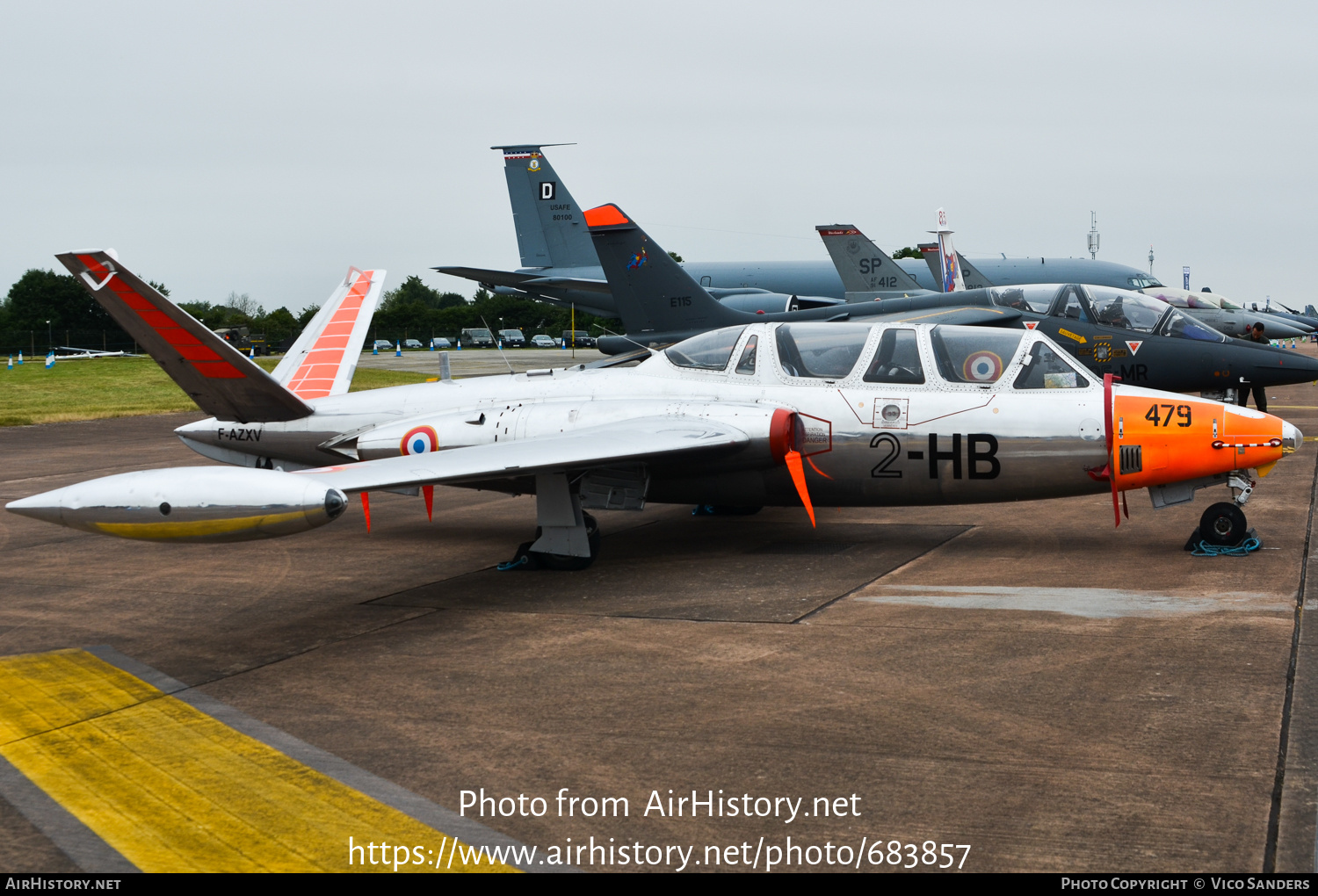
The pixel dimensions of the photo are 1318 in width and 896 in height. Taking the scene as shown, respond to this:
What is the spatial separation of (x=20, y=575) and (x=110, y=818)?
6505mm

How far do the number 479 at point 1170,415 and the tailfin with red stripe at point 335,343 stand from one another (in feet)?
26.4

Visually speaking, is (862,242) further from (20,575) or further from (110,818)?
(110,818)

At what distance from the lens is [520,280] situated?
42.8 metres

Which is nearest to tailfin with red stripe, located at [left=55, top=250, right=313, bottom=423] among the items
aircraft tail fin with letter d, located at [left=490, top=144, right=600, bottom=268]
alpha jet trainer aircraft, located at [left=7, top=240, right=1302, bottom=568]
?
alpha jet trainer aircraft, located at [left=7, top=240, right=1302, bottom=568]

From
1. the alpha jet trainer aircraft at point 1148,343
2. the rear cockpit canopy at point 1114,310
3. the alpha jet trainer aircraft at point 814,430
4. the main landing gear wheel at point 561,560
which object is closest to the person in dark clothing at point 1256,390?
the alpha jet trainer aircraft at point 1148,343

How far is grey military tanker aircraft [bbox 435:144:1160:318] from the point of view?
41.4 m

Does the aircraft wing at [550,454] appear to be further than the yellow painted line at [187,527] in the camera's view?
Yes

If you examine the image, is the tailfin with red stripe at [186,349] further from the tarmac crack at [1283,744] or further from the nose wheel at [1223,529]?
the nose wheel at [1223,529]

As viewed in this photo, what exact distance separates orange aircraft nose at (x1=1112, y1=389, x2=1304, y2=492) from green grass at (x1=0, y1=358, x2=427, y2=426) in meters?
23.4

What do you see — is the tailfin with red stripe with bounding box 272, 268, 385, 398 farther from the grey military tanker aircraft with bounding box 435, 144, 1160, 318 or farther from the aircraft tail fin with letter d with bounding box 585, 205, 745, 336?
the grey military tanker aircraft with bounding box 435, 144, 1160, 318

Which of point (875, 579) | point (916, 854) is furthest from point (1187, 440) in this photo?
point (916, 854)

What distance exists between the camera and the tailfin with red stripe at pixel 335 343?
12.4 metres

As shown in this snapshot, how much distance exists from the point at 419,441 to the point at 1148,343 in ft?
35.2
